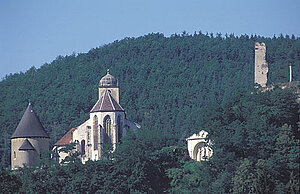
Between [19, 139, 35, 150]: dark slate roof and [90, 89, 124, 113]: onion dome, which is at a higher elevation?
[90, 89, 124, 113]: onion dome

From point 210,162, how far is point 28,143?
1700cm

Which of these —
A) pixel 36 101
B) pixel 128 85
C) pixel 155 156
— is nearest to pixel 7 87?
pixel 36 101

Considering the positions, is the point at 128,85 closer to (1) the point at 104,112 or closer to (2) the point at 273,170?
(1) the point at 104,112

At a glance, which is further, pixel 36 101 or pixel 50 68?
pixel 50 68

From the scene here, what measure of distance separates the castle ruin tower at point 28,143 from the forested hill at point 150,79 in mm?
17385

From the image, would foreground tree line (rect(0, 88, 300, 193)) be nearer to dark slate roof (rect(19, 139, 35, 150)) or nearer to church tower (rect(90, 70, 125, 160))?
dark slate roof (rect(19, 139, 35, 150))

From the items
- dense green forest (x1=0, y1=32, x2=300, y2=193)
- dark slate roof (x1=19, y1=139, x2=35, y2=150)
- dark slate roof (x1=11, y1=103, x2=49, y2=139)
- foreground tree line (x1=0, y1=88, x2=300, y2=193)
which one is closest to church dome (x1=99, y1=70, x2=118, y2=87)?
dense green forest (x1=0, y1=32, x2=300, y2=193)

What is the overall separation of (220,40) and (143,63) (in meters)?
18.6

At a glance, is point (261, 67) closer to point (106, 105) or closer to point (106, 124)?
point (106, 105)

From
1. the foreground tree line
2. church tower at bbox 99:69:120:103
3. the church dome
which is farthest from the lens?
the church dome

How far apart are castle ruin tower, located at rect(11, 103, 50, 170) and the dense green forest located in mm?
4861

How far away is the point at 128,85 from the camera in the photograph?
11431 cm

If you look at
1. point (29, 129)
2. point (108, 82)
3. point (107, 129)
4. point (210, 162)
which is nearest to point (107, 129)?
point (107, 129)

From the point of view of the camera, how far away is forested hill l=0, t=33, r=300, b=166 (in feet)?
320
